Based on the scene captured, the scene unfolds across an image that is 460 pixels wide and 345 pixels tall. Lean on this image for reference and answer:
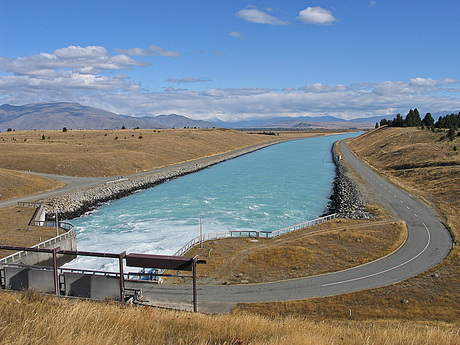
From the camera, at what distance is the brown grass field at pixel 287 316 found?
819 centimetres

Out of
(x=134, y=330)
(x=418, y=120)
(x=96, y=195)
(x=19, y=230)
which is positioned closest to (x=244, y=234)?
(x=19, y=230)

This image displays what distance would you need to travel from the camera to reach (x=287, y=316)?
58.2 ft

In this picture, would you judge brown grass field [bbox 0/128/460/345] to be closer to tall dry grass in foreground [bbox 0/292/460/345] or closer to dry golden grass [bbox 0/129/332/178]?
tall dry grass in foreground [bbox 0/292/460/345]

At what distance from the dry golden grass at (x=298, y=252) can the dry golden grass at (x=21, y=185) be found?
105 ft

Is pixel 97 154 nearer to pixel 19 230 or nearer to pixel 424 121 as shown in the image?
pixel 19 230

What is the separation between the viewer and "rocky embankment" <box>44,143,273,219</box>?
4389cm

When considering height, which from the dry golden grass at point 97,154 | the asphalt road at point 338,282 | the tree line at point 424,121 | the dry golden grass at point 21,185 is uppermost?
the tree line at point 424,121

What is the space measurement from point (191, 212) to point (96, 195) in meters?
16.8

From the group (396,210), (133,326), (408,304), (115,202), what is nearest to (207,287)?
(408,304)

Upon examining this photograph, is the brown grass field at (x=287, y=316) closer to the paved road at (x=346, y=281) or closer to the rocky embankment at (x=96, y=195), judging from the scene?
the paved road at (x=346, y=281)

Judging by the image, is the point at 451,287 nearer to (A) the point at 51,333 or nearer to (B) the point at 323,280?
(B) the point at 323,280

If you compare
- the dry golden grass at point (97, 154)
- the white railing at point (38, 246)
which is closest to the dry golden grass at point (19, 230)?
the white railing at point (38, 246)

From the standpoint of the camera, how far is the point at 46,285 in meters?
15.8

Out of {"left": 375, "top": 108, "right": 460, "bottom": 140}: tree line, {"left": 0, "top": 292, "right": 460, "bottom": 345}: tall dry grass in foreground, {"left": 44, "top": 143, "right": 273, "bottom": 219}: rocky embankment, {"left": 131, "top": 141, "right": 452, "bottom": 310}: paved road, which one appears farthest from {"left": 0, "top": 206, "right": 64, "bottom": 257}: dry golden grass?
{"left": 375, "top": 108, "right": 460, "bottom": 140}: tree line
